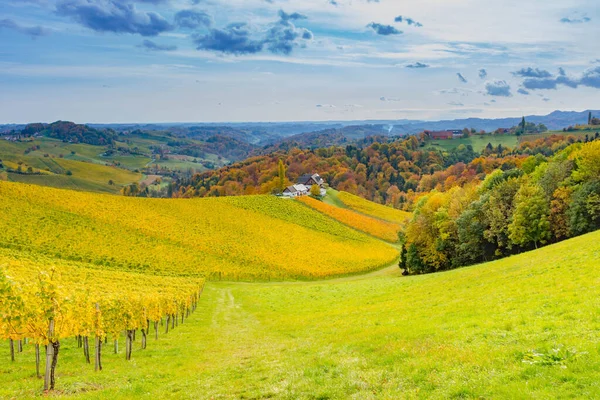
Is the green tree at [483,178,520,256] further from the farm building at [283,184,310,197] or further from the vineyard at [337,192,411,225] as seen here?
the farm building at [283,184,310,197]

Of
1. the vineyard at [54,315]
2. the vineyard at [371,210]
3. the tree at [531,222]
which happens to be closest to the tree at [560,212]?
the tree at [531,222]

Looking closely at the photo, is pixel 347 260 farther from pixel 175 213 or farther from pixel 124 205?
pixel 124 205

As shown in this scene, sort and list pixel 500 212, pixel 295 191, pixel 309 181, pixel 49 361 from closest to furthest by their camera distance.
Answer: pixel 49 361 < pixel 500 212 < pixel 295 191 < pixel 309 181

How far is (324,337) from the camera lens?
930 inches

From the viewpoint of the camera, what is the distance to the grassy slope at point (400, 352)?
40.5 feet

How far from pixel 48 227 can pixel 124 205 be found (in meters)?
21.0

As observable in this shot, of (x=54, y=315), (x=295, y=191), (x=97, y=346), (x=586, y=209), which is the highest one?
(x=586, y=209)

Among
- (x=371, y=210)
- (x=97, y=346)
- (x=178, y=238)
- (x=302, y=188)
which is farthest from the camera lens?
(x=302, y=188)

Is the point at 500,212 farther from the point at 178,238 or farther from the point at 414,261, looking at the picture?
the point at 178,238

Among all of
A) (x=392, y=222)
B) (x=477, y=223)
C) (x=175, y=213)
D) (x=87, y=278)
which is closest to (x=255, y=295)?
(x=87, y=278)

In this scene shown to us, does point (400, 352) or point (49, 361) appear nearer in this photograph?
point (49, 361)

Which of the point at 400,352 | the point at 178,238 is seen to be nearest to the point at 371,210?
the point at 178,238

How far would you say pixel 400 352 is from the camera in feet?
54.3

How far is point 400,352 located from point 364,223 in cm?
11151
